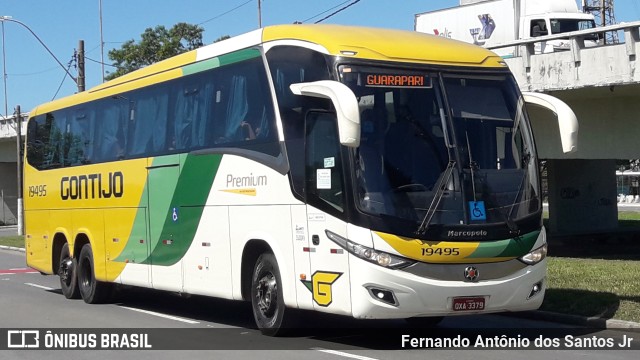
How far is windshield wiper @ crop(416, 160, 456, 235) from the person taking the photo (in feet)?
33.4

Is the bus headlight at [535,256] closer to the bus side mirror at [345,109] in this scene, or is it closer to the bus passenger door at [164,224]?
the bus side mirror at [345,109]

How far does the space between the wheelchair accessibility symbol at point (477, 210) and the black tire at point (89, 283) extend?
8.95 m

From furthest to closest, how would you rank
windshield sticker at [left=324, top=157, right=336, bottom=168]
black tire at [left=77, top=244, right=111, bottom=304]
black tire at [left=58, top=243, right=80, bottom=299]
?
black tire at [left=58, top=243, right=80, bottom=299], black tire at [left=77, top=244, right=111, bottom=304], windshield sticker at [left=324, top=157, right=336, bottom=168]

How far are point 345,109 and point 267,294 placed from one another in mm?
3085

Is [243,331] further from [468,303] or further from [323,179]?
[468,303]

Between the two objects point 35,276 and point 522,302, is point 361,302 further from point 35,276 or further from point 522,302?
point 35,276

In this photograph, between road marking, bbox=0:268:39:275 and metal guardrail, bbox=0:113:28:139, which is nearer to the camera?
road marking, bbox=0:268:39:275

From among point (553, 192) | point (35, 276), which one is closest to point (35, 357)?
point (35, 276)

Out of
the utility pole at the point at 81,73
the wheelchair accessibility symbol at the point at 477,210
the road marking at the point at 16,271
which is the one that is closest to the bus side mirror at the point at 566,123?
the wheelchair accessibility symbol at the point at 477,210

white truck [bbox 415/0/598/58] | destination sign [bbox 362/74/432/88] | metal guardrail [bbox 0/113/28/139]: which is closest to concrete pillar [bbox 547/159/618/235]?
white truck [bbox 415/0/598/58]

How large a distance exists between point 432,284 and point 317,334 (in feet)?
8.17

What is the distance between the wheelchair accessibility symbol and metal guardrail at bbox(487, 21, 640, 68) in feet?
34.3

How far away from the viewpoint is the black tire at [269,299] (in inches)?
453

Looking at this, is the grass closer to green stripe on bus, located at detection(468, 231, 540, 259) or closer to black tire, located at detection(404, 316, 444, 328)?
black tire, located at detection(404, 316, 444, 328)
